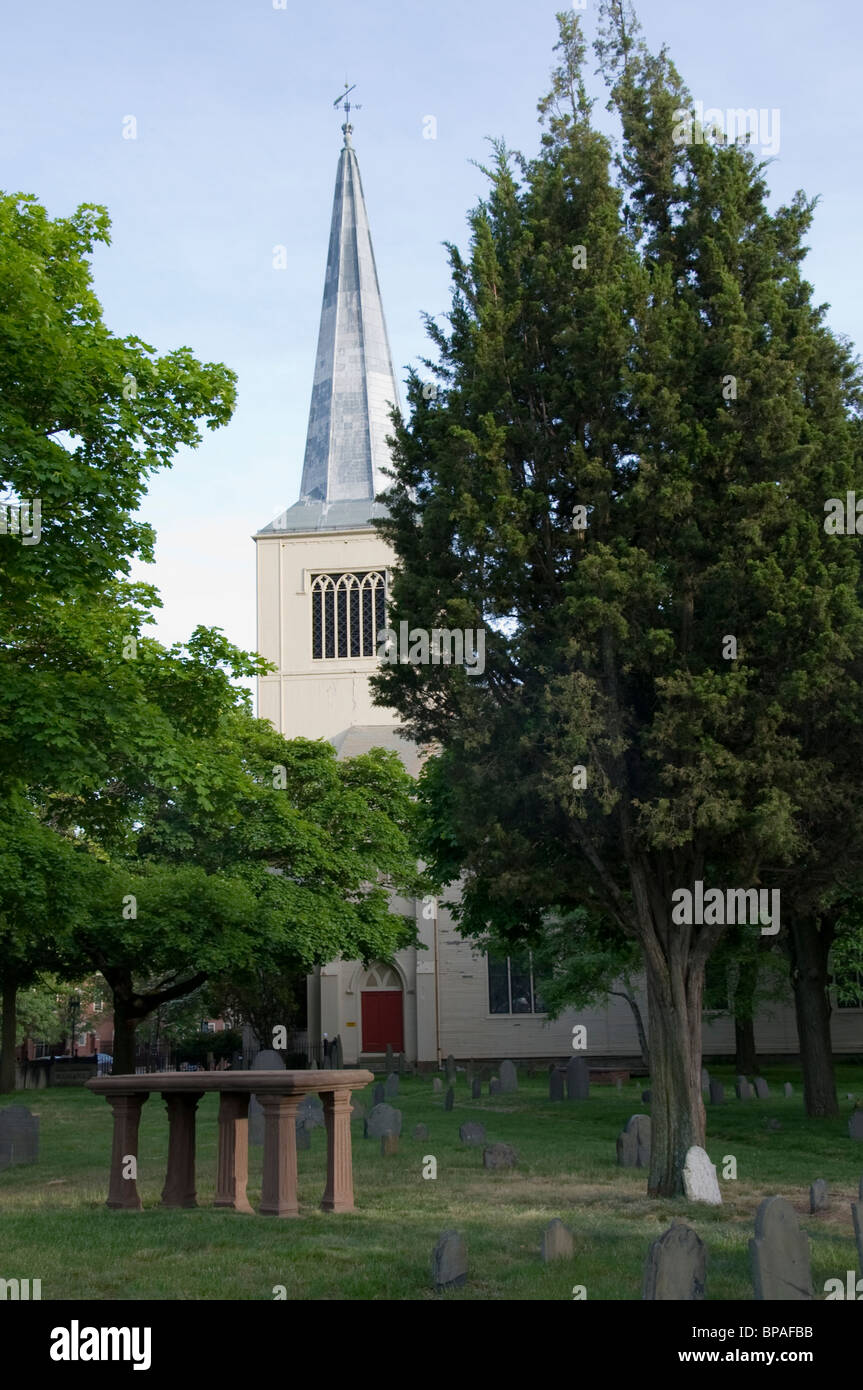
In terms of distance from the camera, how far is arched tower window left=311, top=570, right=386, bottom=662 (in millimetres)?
56094

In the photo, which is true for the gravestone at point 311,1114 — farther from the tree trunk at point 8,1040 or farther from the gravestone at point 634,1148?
the tree trunk at point 8,1040

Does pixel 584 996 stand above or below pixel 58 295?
below

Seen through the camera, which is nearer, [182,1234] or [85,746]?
[182,1234]

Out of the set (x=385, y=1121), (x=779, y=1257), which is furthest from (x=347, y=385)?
(x=779, y=1257)

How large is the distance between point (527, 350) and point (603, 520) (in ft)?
7.53

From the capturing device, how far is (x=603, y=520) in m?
13.7

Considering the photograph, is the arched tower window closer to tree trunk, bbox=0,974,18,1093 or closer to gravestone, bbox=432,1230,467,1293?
tree trunk, bbox=0,974,18,1093

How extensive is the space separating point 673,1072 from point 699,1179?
4.14ft

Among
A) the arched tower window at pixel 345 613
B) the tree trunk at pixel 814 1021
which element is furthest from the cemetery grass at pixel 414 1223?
the arched tower window at pixel 345 613

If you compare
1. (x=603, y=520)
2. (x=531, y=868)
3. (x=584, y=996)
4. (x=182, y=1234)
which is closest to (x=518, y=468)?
(x=603, y=520)

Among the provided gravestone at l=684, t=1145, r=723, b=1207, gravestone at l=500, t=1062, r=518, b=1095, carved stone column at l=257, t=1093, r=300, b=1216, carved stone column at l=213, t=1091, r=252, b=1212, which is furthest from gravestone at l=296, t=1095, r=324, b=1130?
gravestone at l=500, t=1062, r=518, b=1095

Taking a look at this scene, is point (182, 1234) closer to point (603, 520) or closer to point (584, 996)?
point (603, 520)

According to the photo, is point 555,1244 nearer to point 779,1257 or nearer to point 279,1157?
point 779,1257

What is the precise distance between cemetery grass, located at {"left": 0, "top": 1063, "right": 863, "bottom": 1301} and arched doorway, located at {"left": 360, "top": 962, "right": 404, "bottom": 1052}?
88.1 feet
